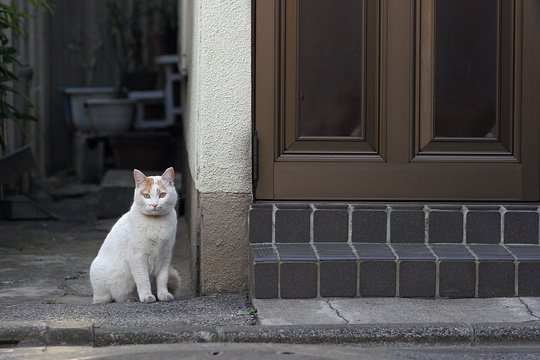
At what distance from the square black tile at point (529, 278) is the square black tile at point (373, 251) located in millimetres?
664

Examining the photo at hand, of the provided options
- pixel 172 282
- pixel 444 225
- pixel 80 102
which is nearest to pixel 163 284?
pixel 172 282

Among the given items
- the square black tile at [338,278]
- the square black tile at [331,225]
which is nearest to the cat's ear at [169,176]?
the square black tile at [331,225]

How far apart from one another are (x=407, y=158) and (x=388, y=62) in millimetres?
532

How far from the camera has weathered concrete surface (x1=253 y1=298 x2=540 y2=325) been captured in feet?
16.5

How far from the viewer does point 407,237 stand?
5.68 m

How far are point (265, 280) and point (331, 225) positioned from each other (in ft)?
1.75

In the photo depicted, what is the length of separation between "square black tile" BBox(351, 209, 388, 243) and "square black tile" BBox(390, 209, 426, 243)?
48 millimetres

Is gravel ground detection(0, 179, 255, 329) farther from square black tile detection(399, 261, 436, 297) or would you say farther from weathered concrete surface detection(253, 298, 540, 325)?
square black tile detection(399, 261, 436, 297)

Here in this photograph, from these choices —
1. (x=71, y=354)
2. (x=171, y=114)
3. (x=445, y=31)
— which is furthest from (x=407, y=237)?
(x=171, y=114)

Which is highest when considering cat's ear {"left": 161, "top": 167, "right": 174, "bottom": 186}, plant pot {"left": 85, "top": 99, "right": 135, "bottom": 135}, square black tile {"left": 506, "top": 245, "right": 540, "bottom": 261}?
plant pot {"left": 85, "top": 99, "right": 135, "bottom": 135}

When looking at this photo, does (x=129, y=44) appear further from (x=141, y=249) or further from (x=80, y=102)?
(x=141, y=249)

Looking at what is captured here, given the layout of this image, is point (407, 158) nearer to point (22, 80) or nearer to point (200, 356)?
point (200, 356)

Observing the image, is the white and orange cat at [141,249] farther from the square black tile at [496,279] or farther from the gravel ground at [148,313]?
the square black tile at [496,279]

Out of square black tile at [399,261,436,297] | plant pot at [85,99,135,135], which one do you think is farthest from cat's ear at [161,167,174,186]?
plant pot at [85,99,135,135]
